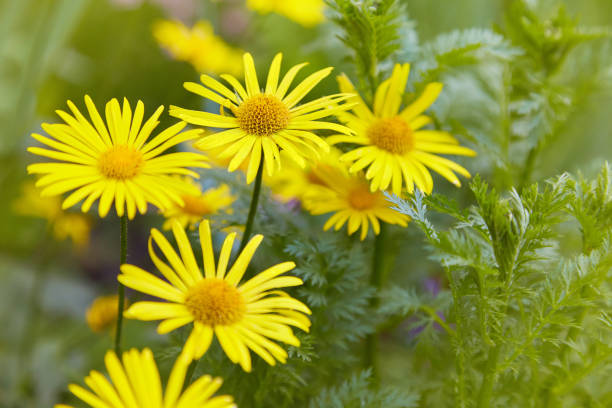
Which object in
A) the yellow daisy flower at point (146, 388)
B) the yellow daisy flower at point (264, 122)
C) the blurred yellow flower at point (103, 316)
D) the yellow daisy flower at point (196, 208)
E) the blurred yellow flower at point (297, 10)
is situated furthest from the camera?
the blurred yellow flower at point (297, 10)

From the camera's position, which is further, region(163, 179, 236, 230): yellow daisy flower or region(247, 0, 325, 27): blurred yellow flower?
region(247, 0, 325, 27): blurred yellow flower

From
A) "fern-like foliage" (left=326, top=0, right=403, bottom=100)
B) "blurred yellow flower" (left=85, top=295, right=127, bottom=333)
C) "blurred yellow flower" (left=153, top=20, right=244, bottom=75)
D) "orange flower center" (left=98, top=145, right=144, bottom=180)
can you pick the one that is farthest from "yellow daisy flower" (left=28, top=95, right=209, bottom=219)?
"blurred yellow flower" (left=153, top=20, right=244, bottom=75)

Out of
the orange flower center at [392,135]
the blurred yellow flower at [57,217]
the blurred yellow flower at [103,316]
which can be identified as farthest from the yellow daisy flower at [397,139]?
the blurred yellow flower at [57,217]

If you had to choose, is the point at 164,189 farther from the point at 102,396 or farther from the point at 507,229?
the point at 507,229

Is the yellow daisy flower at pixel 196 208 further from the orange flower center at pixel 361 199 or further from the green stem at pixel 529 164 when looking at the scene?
the green stem at pixel 529 164

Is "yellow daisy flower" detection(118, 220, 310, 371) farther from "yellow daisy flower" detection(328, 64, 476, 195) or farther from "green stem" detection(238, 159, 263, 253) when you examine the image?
"yellow daisy flower" detection(328, 64, 476, 195)

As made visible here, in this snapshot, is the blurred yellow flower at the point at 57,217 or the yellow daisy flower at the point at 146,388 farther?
the blurred yellow flower at the point at 57,217

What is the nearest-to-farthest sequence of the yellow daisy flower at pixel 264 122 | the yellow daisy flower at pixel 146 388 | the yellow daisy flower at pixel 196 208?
the yellow daisy flower at pixel 146 388
the yellow daisy flower at pixel 264 122
the yellow daisy flower at pixel 196 208
